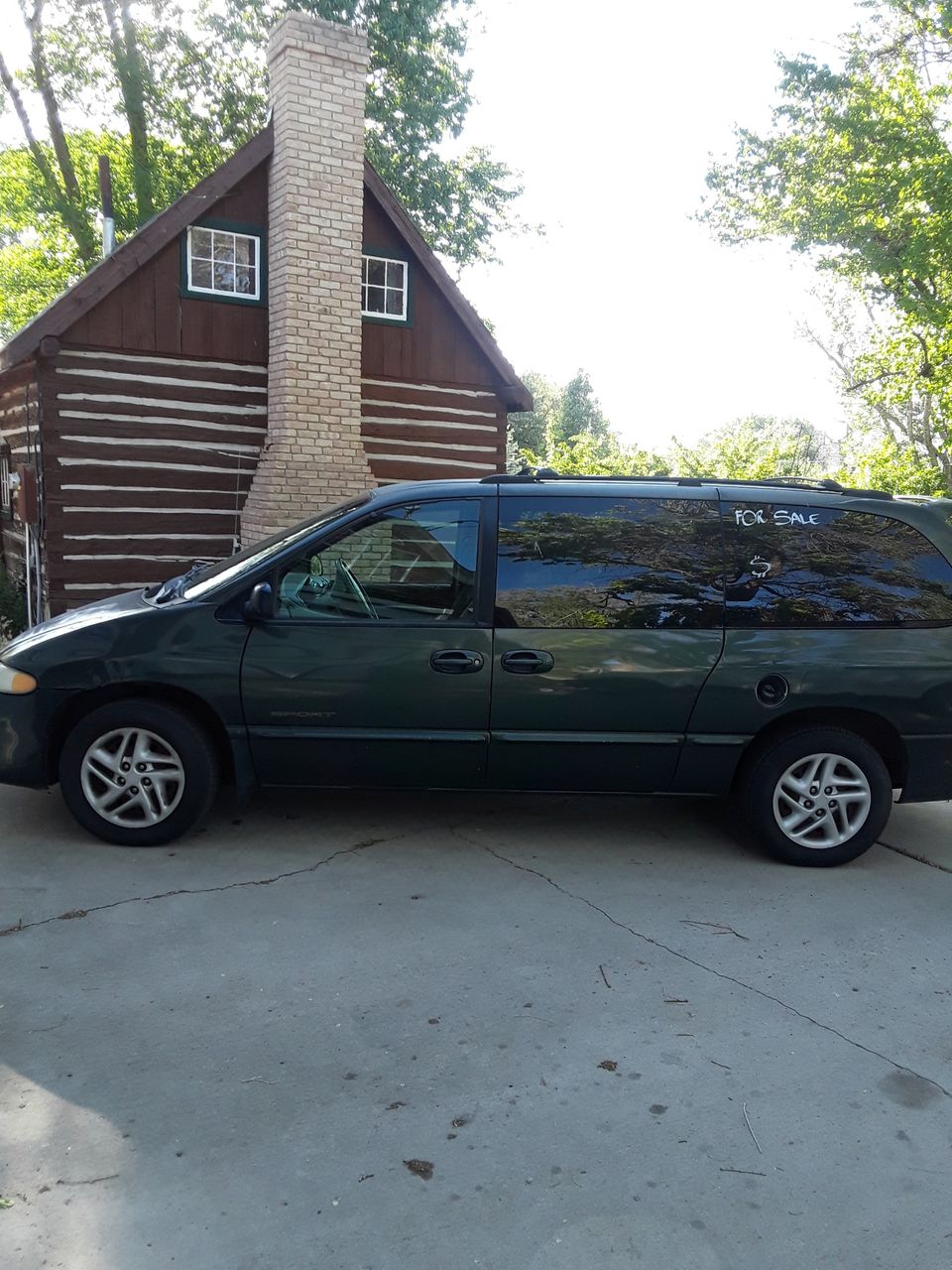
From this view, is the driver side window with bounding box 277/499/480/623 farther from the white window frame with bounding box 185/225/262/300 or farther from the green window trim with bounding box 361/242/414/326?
the green window trim with bounding box 361/242/414/326

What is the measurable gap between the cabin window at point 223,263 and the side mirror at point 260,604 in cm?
777

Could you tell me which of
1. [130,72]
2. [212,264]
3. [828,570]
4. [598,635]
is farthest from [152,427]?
[130,72]

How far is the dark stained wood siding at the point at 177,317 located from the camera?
1109cm

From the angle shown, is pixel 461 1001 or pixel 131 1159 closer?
pixel 131 1159

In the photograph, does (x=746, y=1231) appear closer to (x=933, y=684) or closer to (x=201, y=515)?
(x=933, y=684)

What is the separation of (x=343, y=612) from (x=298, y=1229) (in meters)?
3.01

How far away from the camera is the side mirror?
4945mm

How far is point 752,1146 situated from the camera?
2.96m

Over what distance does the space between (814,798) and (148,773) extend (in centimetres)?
332

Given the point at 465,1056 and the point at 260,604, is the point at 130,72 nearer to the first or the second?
the point at 260,604

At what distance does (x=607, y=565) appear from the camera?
16.9 ft

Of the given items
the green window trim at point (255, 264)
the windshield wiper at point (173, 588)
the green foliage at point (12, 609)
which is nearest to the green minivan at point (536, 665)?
Answer: the windshield wiper at point (173, 588)

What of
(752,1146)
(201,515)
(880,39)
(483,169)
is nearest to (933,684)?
(752,1146)

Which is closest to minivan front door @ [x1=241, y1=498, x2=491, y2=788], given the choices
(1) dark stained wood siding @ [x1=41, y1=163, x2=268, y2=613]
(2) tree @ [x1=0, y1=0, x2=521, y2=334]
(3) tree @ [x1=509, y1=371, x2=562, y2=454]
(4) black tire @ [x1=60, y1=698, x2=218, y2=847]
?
(4) black tire @ [x1=60, y1=698, x2=218, y2=847]
